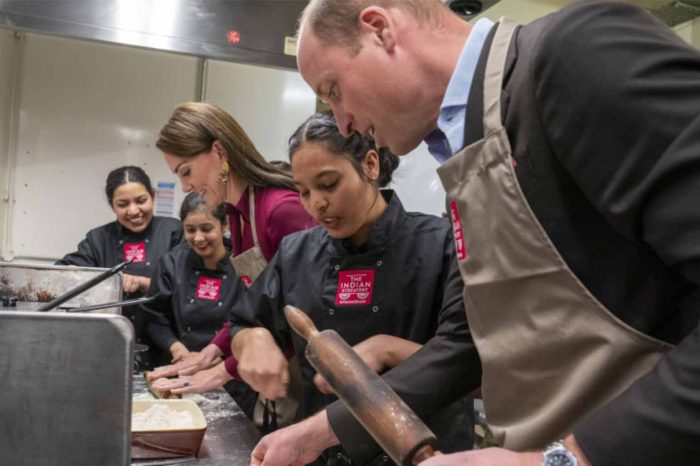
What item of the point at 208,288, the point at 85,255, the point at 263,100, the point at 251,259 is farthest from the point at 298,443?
the point at 263,100

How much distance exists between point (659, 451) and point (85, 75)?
10.4 ft

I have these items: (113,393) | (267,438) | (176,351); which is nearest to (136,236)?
(176,351)

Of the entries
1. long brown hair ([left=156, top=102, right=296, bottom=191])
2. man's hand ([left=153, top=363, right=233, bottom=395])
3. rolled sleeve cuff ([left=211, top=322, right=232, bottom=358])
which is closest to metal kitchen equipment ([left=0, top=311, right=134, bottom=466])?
man's hand ([left=153, top=363, right=233, bottom=395])

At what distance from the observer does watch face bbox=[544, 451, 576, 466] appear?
0.52 metres

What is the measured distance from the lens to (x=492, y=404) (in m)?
0.76

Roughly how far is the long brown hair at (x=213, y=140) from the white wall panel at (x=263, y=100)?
1.54 metres

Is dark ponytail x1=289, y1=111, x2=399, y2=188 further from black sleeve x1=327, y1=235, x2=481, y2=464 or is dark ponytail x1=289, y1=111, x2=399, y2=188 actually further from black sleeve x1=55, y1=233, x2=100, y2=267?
black sleeve x1=55, y1=233, x2=100, y2=267

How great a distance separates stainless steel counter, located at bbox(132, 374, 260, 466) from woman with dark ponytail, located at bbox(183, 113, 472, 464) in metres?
0.12

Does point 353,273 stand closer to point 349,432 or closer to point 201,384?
point 349,432

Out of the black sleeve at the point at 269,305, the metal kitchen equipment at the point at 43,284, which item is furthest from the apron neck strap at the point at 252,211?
the metal kitchen equipment at the point at 43,284

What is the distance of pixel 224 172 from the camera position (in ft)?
6.01

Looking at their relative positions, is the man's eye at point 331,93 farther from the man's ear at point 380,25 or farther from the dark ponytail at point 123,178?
the dark ponytail at point 123,178

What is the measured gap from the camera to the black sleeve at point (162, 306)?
8.93 ft

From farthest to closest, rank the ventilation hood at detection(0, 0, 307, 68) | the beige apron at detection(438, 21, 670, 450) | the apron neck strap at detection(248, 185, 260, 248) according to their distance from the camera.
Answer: the ventilation hood at detection(0, 0, 307, 68) < the apron neck strap at detection(248, 185, 260, 248) < the beige apron at detection(438, 21, 670, 450)
